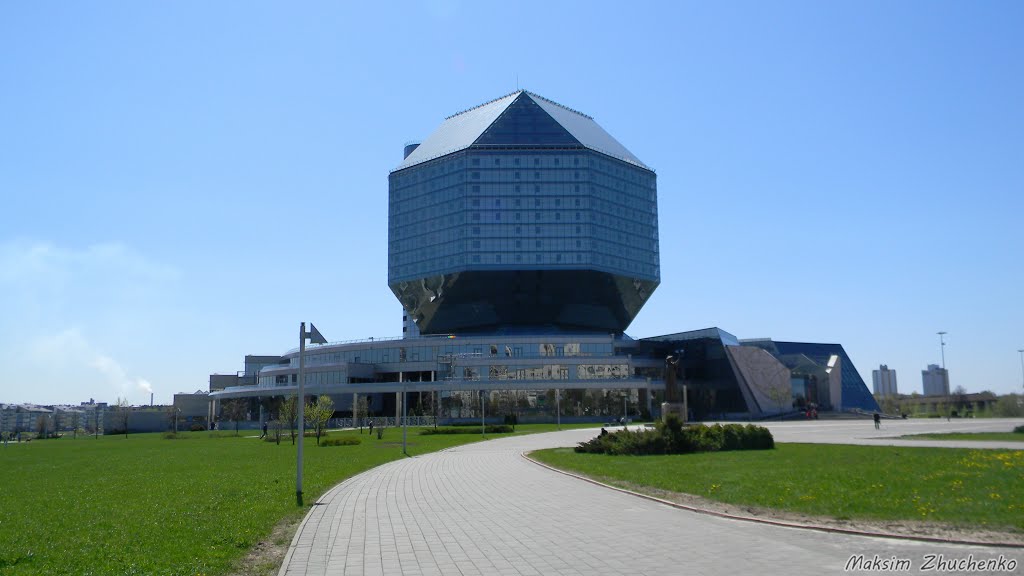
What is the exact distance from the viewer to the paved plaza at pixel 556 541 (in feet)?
38.8

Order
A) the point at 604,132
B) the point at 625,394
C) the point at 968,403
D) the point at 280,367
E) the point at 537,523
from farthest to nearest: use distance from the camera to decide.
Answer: the point at 604,132
the point at 280,367
the point at 968,403
the point at 625,394
the point at 537,523

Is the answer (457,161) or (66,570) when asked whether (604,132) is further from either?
(66,570)

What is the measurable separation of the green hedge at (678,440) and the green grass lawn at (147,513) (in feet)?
36.9

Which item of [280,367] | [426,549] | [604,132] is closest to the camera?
[426,549]

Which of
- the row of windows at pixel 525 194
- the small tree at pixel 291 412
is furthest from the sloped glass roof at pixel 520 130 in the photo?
the small tree at pixel 291 412

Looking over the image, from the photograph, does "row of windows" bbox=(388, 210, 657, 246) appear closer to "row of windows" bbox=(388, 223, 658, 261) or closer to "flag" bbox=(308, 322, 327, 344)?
"row of windows" bbox=(388, 223, 658, 261)

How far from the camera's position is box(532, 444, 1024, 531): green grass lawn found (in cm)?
1579

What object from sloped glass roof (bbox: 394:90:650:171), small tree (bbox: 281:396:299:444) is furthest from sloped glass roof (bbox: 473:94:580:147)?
small tree (bbox: 281:396:299:444)

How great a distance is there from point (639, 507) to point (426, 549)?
6.41 m

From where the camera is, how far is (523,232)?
5241 inches

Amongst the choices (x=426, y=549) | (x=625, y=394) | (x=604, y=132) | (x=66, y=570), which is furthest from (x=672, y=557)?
(x=604, y=132)

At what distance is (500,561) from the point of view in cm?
1249

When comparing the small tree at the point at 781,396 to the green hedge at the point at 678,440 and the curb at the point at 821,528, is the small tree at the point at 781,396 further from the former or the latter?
the curb at the point at 821,528

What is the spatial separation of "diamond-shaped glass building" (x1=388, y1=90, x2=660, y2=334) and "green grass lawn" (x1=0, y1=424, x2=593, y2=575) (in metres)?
97.2
